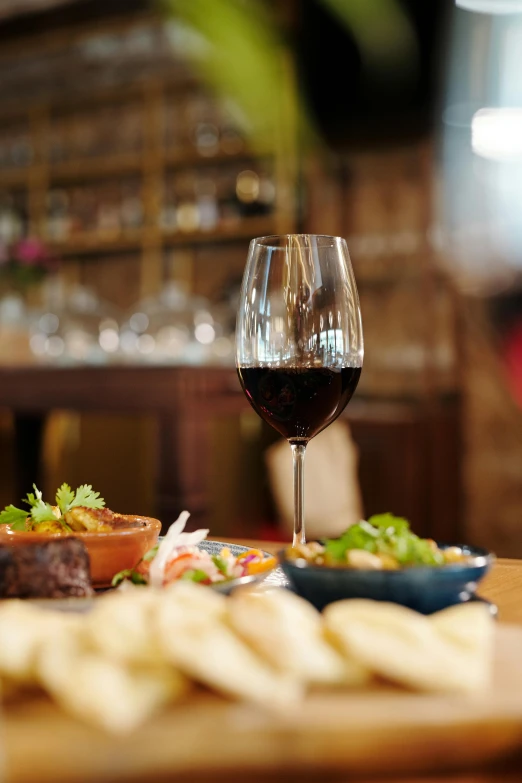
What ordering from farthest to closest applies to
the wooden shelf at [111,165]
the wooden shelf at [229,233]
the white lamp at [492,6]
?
the wooden shelf at [111,165] → the wooden shelf at [229,233] → the white lamp at [492,6]

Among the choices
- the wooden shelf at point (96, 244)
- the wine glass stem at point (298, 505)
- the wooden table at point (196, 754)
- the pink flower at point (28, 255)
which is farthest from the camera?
the wooden shelf at point (96, 244)

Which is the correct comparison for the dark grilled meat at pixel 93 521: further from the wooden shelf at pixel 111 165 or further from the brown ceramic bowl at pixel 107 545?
the wooden shelf at pixel 111 165

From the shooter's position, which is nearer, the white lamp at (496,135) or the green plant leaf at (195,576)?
the green plant leaf at (195,576)

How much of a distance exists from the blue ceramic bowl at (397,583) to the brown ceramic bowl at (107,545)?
191mm

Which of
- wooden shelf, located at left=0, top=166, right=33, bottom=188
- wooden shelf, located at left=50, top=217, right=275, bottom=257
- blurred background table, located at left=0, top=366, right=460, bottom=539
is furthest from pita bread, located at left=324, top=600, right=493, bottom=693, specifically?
wooden shelf, located at left=0, top=166, right=33, bottom=188

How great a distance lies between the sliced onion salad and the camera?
0.77 meters

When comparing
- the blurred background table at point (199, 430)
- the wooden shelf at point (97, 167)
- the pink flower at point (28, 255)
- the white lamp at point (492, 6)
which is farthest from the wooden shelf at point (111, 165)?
the blurred background table at point (199, 430)

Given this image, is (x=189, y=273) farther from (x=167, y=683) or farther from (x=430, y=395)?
A: (x=167, y=683)

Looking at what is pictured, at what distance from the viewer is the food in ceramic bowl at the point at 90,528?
80 centimetres

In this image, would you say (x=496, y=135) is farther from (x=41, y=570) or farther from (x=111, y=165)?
(x=41, y=570)

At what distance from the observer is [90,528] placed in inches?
33.1

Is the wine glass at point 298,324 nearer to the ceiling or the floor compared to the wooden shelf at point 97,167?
nearer to the floor

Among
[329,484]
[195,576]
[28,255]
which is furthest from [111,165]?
[195,576]

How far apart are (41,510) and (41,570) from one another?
0.74 feet
